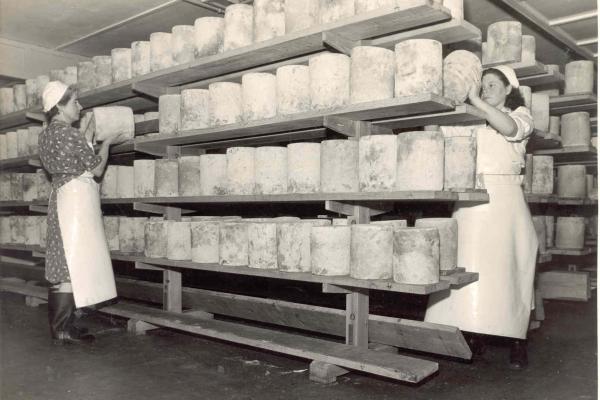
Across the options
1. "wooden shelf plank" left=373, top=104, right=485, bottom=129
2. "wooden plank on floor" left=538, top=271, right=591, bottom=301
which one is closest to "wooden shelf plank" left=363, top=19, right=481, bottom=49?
"wooden shelf plank" left=373, top=104, right=485, bottom=129

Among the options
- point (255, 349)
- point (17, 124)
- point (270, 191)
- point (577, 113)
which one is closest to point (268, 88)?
point (270, 191)

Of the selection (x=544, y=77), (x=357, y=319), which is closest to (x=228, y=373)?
(x=357, y=319)

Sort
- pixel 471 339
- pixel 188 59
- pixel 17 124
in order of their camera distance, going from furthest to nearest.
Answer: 1. pixel 17 124
2. pixel 188 59
3. pixel 471 339

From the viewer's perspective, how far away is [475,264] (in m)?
3.07

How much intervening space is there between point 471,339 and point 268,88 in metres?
1.88

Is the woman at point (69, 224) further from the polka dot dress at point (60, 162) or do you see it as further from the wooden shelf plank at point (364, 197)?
the wooden shelf plank at point (364, 197)

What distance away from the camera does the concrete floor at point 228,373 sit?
2.80m

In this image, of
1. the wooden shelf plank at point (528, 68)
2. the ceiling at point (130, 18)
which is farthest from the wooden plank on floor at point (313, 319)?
the ceiling at point (130, 18)

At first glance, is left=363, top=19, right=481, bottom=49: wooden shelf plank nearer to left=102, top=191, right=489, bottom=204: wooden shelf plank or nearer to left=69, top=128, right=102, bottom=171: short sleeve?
left=102, top=191, right=489, bottom=204: wooden shelf plank

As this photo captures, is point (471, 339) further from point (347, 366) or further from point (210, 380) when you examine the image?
point (210, 380)

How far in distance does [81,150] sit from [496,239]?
264 centimetres

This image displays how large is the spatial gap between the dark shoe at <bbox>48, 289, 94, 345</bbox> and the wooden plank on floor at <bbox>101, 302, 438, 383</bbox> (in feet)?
1.24

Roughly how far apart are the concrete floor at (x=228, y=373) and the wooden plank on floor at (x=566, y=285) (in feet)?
3.98

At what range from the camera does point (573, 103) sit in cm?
515
